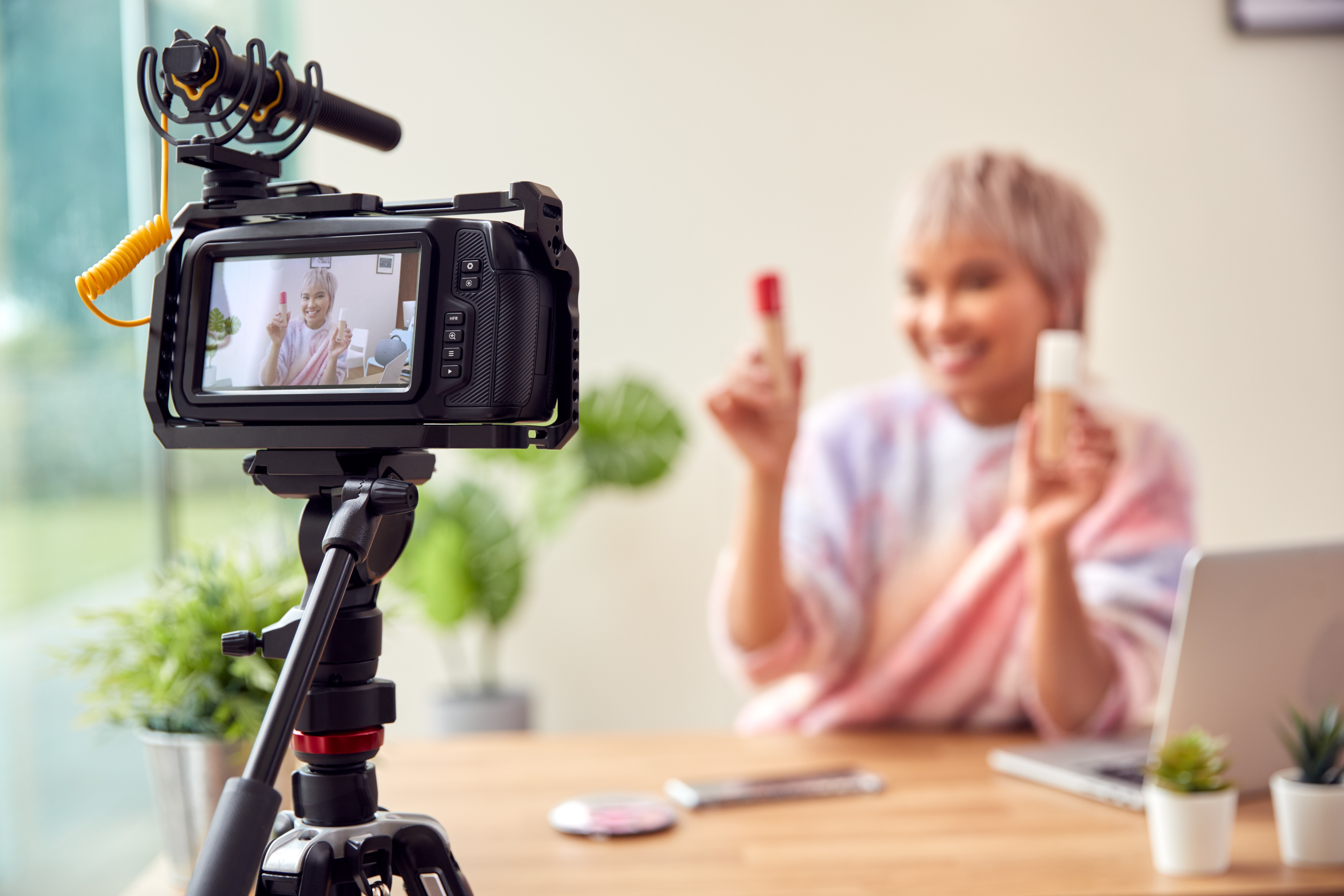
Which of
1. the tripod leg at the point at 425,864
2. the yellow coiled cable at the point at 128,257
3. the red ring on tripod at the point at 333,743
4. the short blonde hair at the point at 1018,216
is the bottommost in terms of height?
the tripod leg at the point at 425,864

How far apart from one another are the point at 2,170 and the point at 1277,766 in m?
1.67

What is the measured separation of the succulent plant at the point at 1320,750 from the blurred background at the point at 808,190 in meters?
1.79

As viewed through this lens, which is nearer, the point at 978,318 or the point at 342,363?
the point at 342,363

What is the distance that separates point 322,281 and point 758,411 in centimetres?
105

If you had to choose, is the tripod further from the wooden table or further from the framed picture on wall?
the framed picture on wall

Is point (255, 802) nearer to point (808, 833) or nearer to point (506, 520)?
point (808, 833)

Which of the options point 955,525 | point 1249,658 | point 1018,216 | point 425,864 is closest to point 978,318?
point 1018,216

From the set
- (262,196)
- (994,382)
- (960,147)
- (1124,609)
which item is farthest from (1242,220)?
(262,196)

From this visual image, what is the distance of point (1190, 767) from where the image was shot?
3.57ft

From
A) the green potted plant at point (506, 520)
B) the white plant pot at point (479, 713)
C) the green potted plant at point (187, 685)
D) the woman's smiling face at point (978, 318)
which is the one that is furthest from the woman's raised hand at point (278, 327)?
the white plant pot at point (479, 713)

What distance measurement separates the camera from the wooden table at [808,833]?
3.48 feet

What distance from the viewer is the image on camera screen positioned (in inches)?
25.7

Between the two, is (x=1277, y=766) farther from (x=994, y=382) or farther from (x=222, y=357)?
(x=222, y=357)

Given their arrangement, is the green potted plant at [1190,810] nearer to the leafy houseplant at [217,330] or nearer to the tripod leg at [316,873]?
the tripod leg at [316,873]
